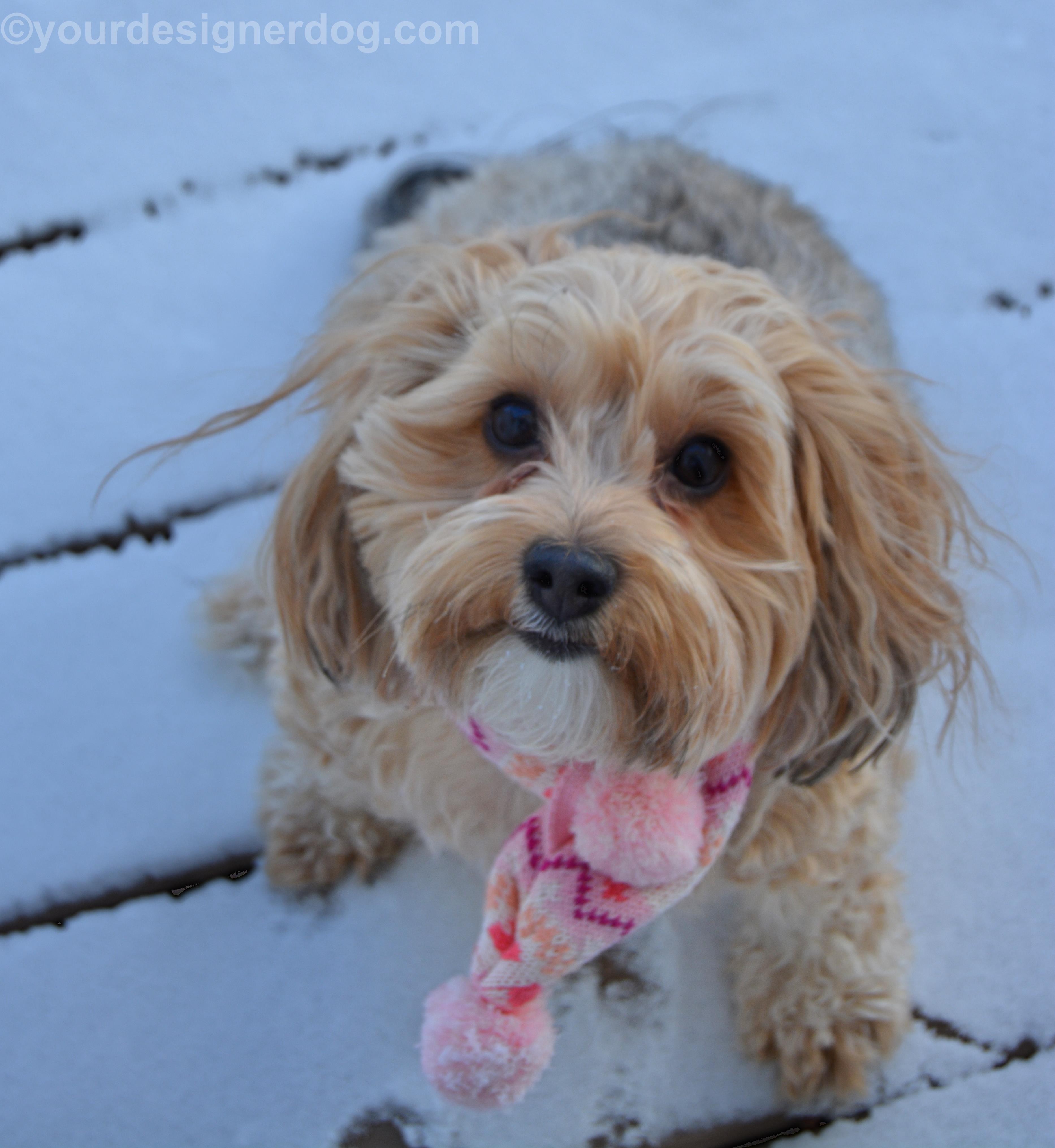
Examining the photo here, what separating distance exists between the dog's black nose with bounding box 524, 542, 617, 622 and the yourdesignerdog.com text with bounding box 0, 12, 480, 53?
7.72 ft

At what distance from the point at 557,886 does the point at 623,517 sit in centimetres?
52

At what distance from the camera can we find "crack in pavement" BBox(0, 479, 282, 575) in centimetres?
213

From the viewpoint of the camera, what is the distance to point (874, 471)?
128 centimetres

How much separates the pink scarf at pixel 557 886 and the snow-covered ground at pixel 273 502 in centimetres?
36

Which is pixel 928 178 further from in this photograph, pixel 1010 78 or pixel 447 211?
pixel 447 211

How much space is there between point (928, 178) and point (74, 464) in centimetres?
232

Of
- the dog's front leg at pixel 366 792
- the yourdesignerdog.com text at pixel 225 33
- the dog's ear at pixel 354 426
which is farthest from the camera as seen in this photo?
the yourdesignerdog.com text at pixel 225 33

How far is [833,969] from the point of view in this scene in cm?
176

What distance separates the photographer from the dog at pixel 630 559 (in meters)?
1.08

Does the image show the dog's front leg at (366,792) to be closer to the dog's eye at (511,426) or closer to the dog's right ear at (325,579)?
the dog's right ear at (325,579)

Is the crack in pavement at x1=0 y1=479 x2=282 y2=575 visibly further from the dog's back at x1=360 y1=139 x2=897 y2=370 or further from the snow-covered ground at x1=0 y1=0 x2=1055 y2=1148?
the dog's back at x1=360 y1=139 x2=897 y2=370

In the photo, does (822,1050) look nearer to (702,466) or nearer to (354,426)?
(702,466)

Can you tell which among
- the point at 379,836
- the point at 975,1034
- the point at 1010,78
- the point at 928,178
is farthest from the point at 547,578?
the point at 1010,78

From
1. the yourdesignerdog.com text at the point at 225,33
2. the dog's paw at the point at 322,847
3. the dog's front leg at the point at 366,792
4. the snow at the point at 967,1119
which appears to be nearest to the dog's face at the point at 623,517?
the dog's front leg at the point at 366,792
